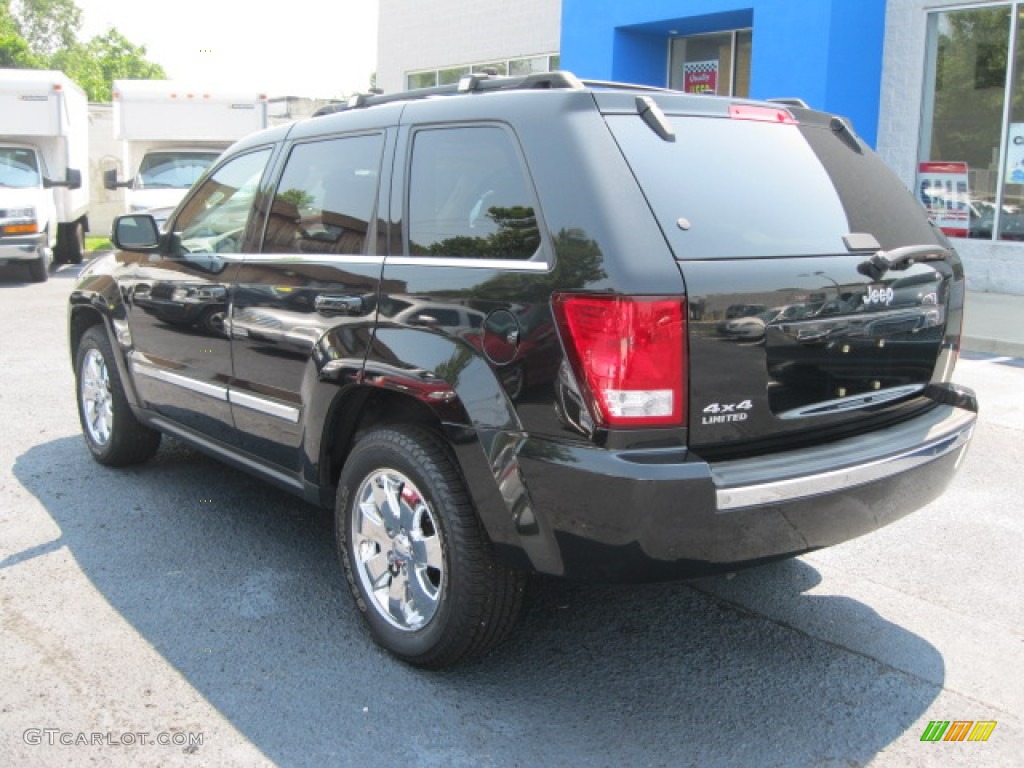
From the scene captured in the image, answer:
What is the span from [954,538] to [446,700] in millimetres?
2780

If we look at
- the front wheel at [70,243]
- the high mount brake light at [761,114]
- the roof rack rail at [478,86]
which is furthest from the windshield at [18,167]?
the high mount brake light at [761,114]

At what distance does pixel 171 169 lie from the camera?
56.1ft

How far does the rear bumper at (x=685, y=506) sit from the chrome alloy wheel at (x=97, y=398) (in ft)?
11.4

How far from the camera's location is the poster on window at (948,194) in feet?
46.3

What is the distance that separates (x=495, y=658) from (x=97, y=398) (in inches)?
130

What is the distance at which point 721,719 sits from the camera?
3256 mm

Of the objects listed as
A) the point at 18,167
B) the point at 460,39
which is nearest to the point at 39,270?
the point at 18,167

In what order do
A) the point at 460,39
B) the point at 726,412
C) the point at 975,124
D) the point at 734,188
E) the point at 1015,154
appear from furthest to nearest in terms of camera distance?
the point at 460,39 < the point at 975,124 < the point at 1015,154 < the point at 734,188 < the point at 726,412

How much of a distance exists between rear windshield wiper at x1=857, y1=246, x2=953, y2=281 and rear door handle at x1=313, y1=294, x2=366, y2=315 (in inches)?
66.4

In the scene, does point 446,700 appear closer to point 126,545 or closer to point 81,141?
point 126,545

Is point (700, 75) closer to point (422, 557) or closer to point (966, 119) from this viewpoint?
point (966, 119)

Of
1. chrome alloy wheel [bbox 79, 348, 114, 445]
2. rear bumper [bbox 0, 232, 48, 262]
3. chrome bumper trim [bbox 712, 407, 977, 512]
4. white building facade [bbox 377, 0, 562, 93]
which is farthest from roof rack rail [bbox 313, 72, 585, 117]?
white building facade [bbox 377, 0, 562, 93]

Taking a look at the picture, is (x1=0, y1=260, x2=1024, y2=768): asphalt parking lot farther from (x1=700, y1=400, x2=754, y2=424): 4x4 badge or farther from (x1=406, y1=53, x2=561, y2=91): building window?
(x1=406, y1=53, x2=561, y2=91): building window

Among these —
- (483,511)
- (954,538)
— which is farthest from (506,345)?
(954,538)
